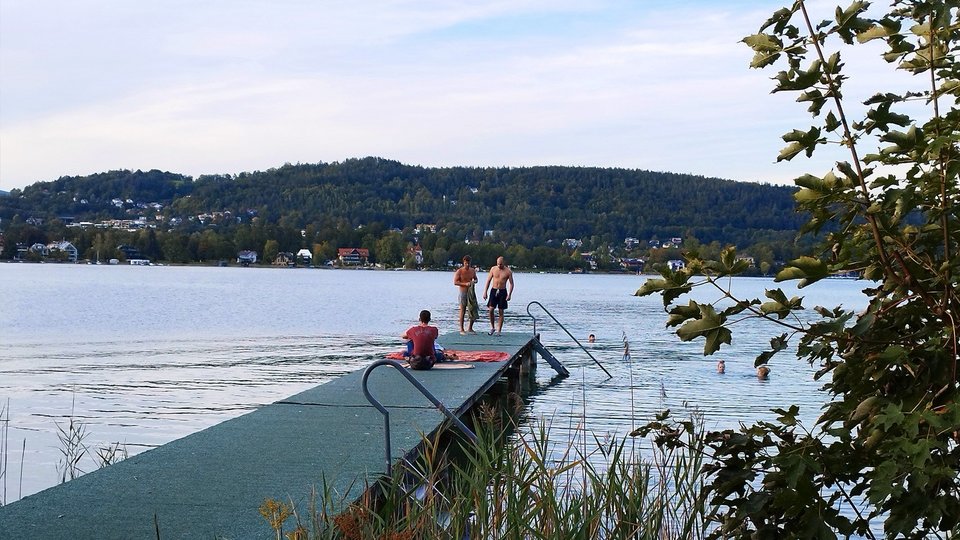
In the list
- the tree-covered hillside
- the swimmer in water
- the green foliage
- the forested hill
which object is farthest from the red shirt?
the tree-covered hillside

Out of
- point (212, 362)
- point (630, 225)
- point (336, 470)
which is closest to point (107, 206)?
point (630, 225)

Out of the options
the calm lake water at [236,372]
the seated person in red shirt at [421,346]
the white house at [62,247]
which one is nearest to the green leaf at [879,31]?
the calm lake water at [236,372]

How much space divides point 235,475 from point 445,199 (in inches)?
4470

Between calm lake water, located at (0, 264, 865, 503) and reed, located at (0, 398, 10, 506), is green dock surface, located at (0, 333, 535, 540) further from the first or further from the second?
reed, located at (0, 398, 10, 506)

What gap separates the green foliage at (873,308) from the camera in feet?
9.47

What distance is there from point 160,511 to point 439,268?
12049cm

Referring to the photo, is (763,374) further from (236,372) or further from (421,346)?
(236,372)

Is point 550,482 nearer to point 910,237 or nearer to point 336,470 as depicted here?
point 910,237

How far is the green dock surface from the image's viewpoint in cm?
555

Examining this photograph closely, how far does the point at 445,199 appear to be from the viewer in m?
120

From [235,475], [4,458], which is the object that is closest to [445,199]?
[4,458]

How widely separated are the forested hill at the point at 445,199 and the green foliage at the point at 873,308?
255ft

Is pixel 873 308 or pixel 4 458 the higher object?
pixel 873 308

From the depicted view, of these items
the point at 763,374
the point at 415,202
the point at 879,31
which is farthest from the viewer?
the point at 415,202
